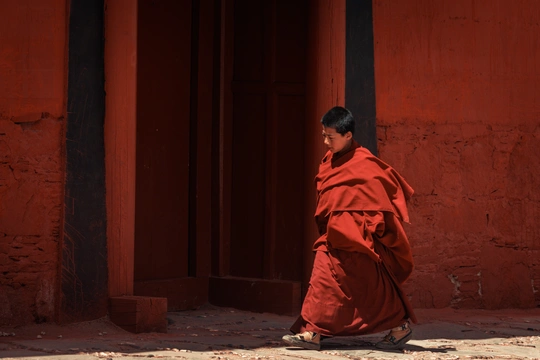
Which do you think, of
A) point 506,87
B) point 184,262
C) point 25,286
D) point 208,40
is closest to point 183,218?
point 184,262

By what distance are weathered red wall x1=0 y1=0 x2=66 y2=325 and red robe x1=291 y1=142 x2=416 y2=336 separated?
1713mm

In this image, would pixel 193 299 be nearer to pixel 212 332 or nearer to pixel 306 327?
pixel 212 332

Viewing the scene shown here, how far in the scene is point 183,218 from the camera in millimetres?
8375

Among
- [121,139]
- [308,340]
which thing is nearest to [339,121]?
[308,340]

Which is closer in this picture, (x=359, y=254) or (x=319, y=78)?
(x=359, y=254)

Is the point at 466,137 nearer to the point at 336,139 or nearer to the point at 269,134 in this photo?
the point at 269,134

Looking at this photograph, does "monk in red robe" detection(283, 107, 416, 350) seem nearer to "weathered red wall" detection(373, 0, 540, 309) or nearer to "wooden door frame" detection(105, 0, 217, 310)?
"wooden door frame" detection(105, 0, 217, 310)

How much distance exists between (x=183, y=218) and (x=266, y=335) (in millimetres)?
1865

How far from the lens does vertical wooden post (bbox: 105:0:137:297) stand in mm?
6832

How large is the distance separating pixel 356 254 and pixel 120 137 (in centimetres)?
185

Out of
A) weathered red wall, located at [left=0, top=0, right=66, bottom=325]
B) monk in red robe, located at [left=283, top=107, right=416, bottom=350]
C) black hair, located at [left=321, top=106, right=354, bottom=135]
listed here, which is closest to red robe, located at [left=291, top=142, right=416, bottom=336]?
monk in red robe, located at [left=283, top=107, right=416, bottom=350]

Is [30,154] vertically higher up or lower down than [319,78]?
lower down

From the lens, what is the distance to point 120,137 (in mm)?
6879

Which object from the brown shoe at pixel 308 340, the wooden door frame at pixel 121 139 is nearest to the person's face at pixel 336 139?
the brown shoe at pixel 308 340
